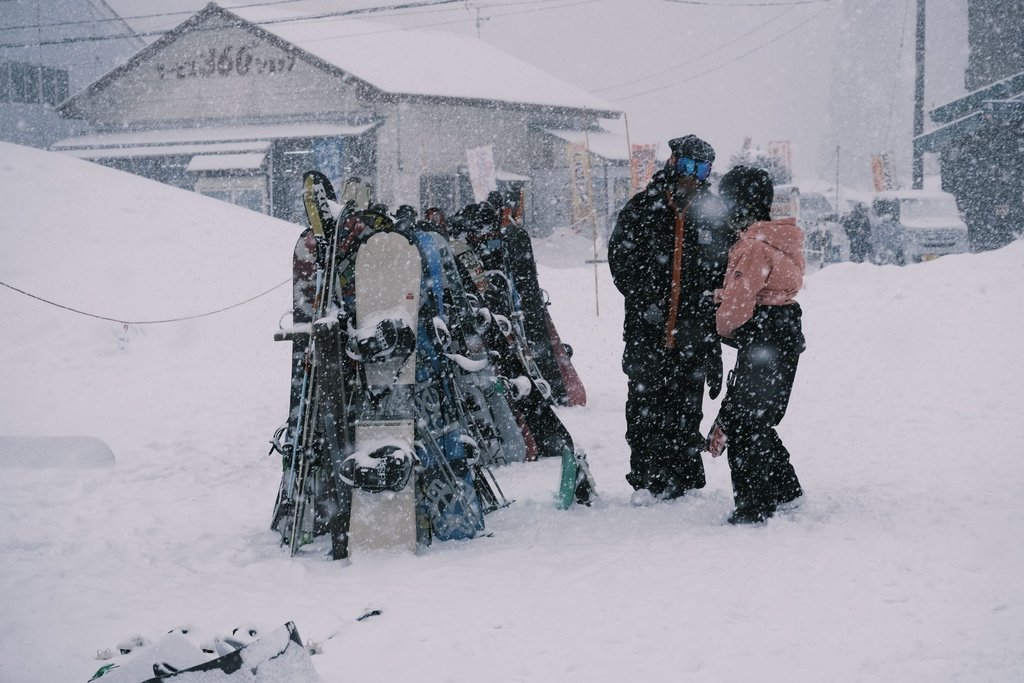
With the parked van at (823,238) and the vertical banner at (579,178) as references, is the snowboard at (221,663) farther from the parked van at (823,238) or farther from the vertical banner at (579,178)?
the vertical banner at (579,178)

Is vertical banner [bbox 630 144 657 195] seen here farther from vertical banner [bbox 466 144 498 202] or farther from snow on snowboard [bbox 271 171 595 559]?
snow on snowboard [bbox 271 171 595 559]

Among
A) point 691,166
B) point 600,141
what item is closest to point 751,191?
point 691,166

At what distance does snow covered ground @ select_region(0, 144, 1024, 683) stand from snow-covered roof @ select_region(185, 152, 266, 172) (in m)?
17.2

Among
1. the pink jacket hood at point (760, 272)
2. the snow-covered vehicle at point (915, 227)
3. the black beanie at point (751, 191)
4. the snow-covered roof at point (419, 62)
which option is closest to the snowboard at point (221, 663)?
the pink jacket hood at point (760, 272)

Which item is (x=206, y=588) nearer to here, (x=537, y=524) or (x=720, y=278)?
(x=537, y=524)

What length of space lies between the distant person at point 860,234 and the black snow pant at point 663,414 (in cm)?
1972

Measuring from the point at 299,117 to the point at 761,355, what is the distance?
2597 centimetres

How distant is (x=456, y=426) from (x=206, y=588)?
1.50 m

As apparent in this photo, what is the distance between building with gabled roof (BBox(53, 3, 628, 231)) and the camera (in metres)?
26.4

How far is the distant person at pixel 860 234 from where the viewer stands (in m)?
22.1

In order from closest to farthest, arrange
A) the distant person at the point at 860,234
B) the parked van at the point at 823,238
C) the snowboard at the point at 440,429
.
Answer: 1. the snowboard at the point at 440,429
2. the distant person at the point at 860,234
3. the parked van at the point at 823,238

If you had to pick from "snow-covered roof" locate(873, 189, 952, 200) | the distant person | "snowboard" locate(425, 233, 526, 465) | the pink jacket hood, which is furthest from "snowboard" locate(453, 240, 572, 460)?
"snow-covered roof" locate(873, 189, 952, 200)

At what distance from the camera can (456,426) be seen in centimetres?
439

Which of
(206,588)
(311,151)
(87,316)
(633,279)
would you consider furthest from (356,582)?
(311,151)
